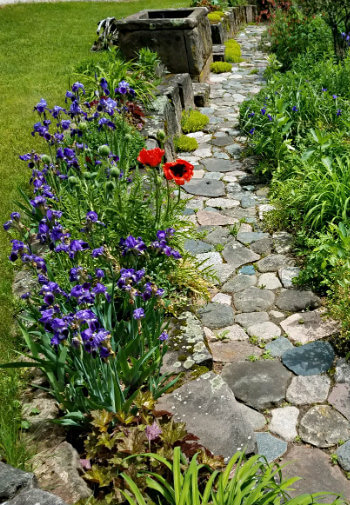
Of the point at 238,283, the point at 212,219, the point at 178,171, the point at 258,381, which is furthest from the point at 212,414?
the point at 212,219

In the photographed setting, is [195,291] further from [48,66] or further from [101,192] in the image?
[48,66]

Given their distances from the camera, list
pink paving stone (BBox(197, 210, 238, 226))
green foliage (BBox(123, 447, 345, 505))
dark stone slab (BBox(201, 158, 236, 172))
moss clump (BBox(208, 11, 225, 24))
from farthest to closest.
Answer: moss clump (BBox(208, 11, 225, 24)), dark stone slab (BBox(201, 158, 236, 172)), pink paving stone (BBox(197, 210, 238, 226)), green foliage (BBox(123, 447, 345, 505))

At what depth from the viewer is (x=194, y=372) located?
287 centimetres

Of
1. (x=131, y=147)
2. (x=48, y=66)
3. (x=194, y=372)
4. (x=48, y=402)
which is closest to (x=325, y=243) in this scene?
(x=194, y=372)

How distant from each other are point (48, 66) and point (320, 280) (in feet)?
23.1

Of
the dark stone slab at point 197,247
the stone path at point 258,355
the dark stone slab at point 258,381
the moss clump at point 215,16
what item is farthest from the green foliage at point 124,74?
the moss clump at point 215,16

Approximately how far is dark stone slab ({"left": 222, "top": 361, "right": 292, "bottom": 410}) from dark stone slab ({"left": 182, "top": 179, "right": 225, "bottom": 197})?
260 centimetres

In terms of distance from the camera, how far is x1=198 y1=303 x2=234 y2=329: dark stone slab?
375 cm

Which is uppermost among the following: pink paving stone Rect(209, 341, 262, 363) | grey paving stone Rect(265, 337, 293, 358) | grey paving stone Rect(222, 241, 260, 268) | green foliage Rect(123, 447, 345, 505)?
green foliage Rect(123, 447, 345, 505)

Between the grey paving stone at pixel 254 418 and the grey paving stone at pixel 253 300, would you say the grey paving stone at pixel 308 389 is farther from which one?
the grey paving stone at pixel 253 300

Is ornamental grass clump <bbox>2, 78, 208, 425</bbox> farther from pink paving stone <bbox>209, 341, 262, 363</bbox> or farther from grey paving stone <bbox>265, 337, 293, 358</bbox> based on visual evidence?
grey paving stone <bbox>265, 337, 293, 358</bbox>

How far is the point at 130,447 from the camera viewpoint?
2.22 metres

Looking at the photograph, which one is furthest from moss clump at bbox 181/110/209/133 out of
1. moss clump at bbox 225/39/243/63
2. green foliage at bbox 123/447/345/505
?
green foliage at bbox 123/447/345/505

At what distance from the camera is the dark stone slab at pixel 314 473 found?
Result: 250 centimetres
